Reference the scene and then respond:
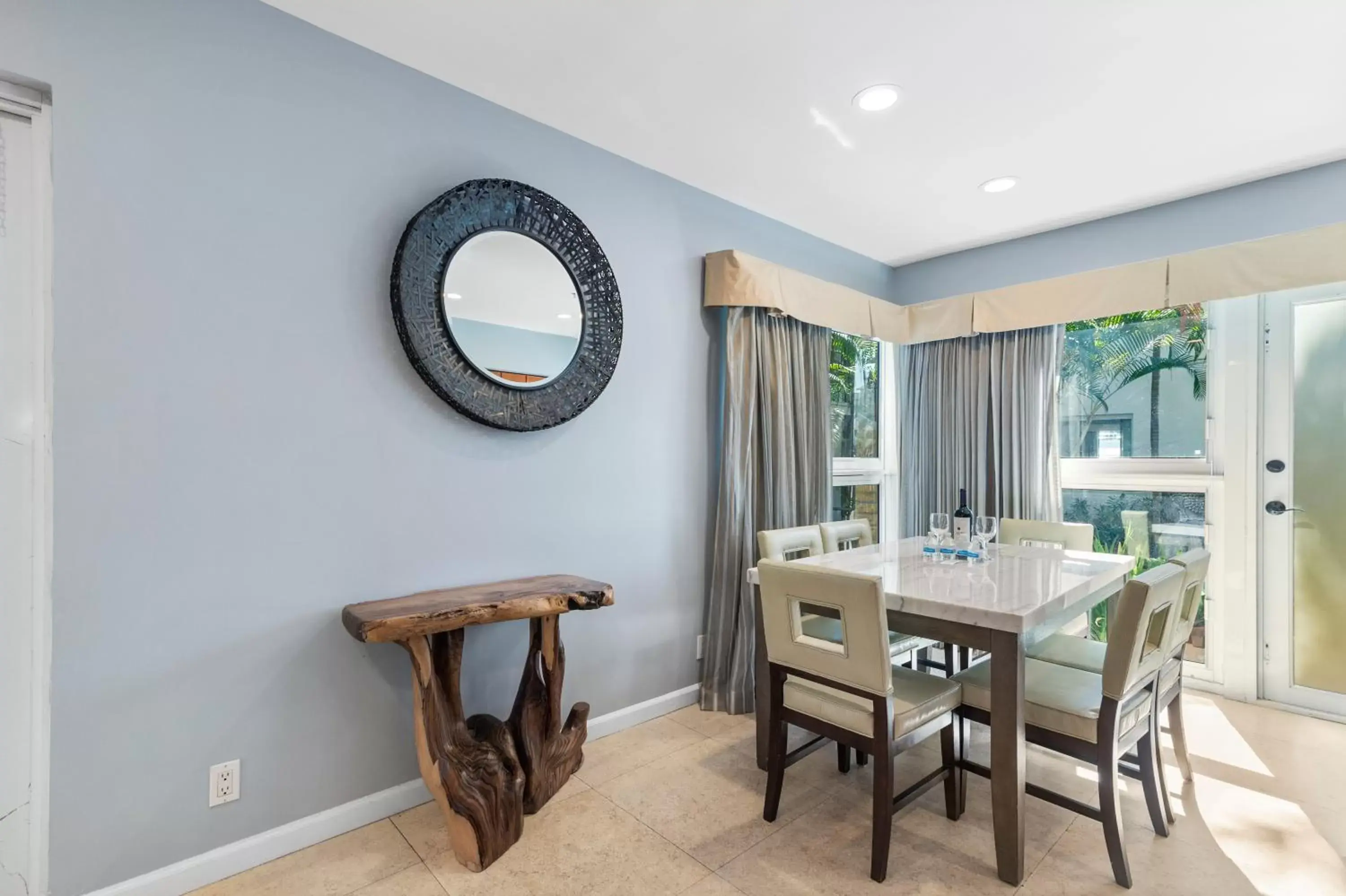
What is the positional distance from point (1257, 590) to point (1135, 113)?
2.34 meters

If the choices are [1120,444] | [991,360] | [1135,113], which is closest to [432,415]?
[1135,113]

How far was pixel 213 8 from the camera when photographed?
71.4 inches

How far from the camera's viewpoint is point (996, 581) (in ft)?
7.13

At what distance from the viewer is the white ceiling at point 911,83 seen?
1895 millimetres

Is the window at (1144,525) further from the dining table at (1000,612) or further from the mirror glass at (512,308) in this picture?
the mirror glass at (512,308)

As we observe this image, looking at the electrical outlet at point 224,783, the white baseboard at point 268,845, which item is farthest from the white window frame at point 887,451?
the electrical outlet at point 224,783

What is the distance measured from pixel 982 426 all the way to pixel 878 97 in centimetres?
219

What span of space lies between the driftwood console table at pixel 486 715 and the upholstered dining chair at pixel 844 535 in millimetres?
1197

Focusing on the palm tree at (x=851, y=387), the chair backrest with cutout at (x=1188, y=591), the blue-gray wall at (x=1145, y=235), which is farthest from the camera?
the palm tree at (x=851, y=387)

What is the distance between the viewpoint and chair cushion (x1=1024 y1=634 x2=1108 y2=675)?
2.19 metres

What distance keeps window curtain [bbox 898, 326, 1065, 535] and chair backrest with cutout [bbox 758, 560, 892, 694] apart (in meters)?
2.13

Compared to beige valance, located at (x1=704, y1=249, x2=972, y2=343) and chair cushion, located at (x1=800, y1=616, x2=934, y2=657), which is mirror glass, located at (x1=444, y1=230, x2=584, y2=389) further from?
chair cushion, located at (x1=800, y1=616, x2=934, y2=657)

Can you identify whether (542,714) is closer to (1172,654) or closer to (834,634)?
(834,634)

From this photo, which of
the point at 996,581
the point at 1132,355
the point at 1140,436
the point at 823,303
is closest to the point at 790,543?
the point at 996,581
